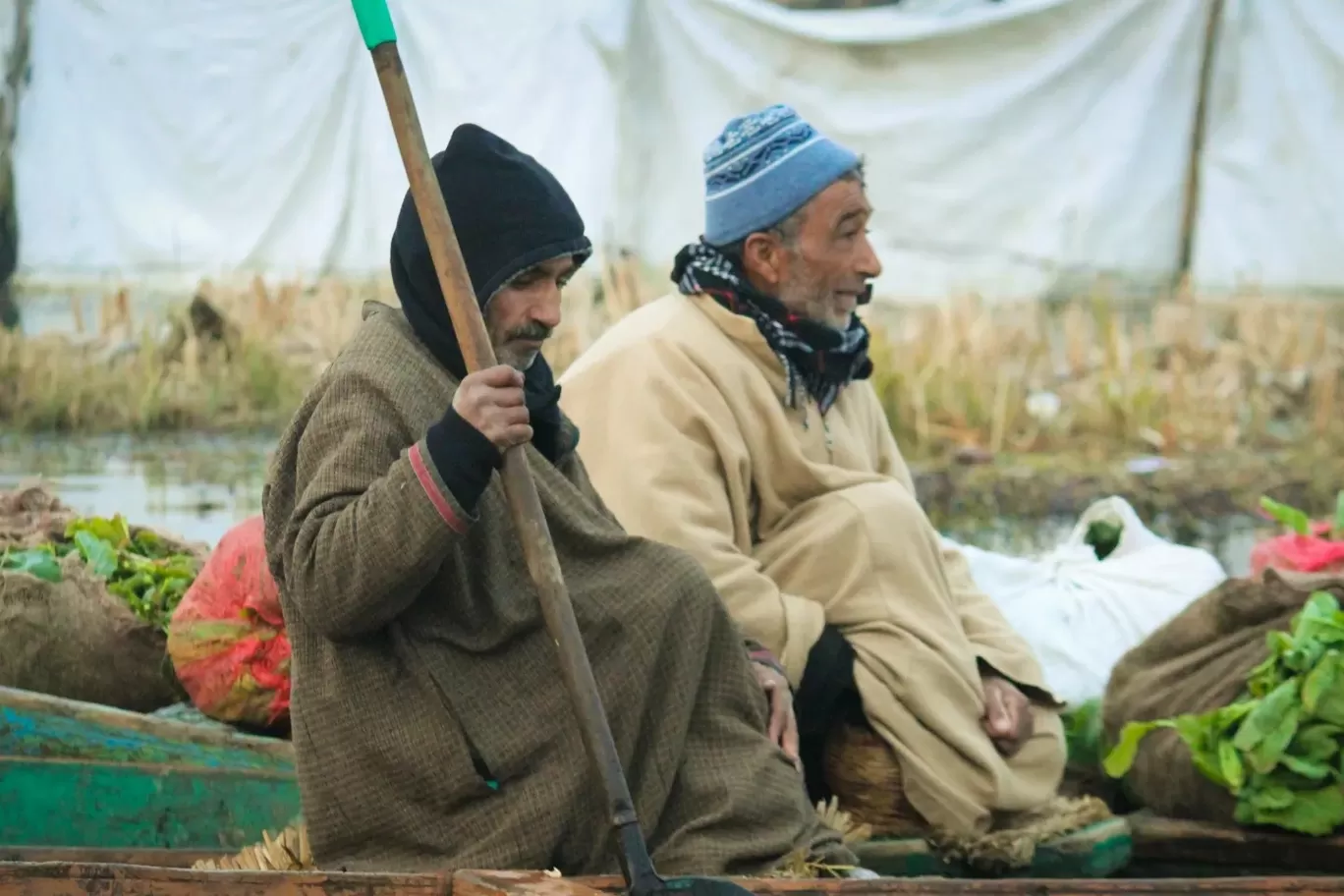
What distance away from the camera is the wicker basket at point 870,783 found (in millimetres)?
3756

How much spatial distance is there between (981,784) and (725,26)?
3165mm

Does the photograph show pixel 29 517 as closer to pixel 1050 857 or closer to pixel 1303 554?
pixel 1050 857

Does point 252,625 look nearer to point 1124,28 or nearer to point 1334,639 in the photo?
point 1334,639

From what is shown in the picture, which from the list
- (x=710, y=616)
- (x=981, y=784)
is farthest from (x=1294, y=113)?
(x=710, y=616)

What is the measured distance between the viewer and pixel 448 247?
2.58 metres

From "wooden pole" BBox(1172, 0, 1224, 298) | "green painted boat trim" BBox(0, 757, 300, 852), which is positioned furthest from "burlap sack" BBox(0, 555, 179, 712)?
"wooden pole" BBox(1172, 0, 1224, 298)

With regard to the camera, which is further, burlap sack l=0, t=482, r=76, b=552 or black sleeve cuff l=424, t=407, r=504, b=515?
burlap sack l=0, t=482, r=76, b=552

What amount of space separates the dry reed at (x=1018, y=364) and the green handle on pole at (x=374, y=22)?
316 cm

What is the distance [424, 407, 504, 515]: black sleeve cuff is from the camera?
2492 mm

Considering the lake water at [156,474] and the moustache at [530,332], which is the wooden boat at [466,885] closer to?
the moustache at [530,332]

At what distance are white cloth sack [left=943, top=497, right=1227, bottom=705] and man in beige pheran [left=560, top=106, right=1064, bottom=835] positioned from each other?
1.71 ft

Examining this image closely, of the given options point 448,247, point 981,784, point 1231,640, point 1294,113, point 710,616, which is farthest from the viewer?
point 1294,113

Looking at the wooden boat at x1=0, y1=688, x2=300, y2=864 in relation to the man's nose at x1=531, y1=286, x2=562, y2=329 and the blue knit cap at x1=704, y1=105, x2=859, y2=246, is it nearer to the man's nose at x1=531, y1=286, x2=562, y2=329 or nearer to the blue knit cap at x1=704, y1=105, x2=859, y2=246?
the man's nose at x1=531, y1=286, x2=562, y2=329

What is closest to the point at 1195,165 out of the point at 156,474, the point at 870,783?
the point at 870,783
